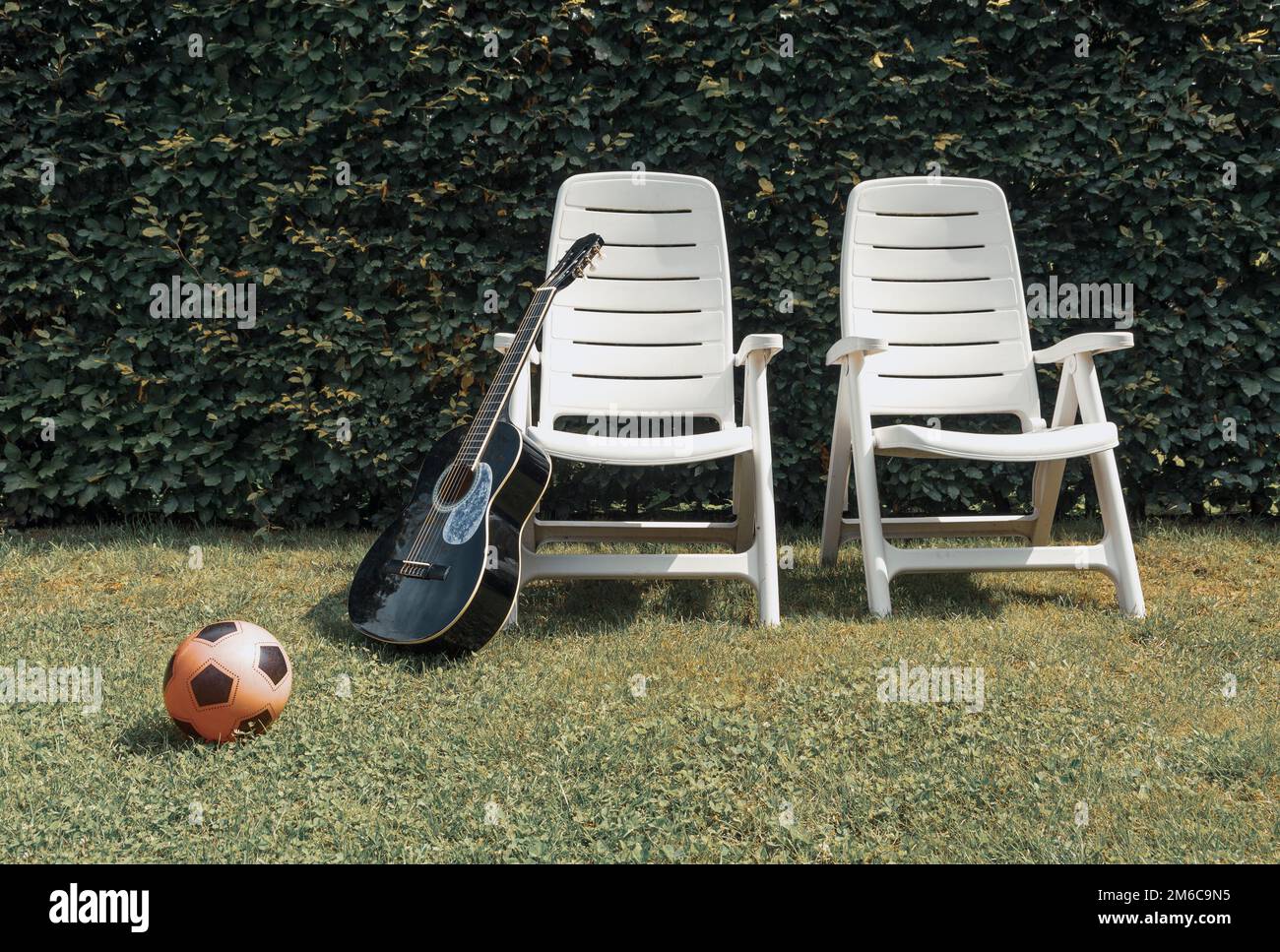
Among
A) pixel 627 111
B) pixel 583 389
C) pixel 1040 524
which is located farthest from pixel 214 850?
pixel 627 111

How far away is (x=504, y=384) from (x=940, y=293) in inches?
62.6

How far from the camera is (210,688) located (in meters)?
1.90

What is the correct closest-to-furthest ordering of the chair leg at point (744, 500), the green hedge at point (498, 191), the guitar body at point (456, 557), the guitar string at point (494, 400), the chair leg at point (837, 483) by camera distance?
the guitar body at point (456, 557) → the guitar string at point (494, 400) → the chair leg at point (744, 500) → the chair leg at point (837, 483) → the green hedge at point (498, 191)

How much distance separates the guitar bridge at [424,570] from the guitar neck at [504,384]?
0.31m

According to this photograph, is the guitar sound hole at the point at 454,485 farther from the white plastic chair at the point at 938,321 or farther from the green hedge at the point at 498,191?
the white plastic chair at the point at 938,321

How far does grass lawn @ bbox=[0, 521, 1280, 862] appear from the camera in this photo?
1613 millimetres

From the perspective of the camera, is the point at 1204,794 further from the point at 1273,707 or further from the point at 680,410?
the point at 680,410

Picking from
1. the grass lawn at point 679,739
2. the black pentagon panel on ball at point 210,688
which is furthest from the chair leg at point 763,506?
the black pentagon panel on ball at point 210,688

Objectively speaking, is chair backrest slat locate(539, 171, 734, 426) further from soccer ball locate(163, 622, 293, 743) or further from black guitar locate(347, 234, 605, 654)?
Answer: soccer ball locate(163, 622, 293, 743)

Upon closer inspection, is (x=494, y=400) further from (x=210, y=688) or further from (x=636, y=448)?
(x=210, y=688)

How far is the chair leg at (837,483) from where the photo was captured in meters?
3.21

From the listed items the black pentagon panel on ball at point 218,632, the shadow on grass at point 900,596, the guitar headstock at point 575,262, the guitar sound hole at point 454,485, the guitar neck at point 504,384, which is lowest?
the shadow on grass at point 900,596

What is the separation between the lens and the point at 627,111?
Answer: 12.2 feet

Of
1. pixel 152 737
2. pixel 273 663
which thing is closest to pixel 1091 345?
pixel 273 663
